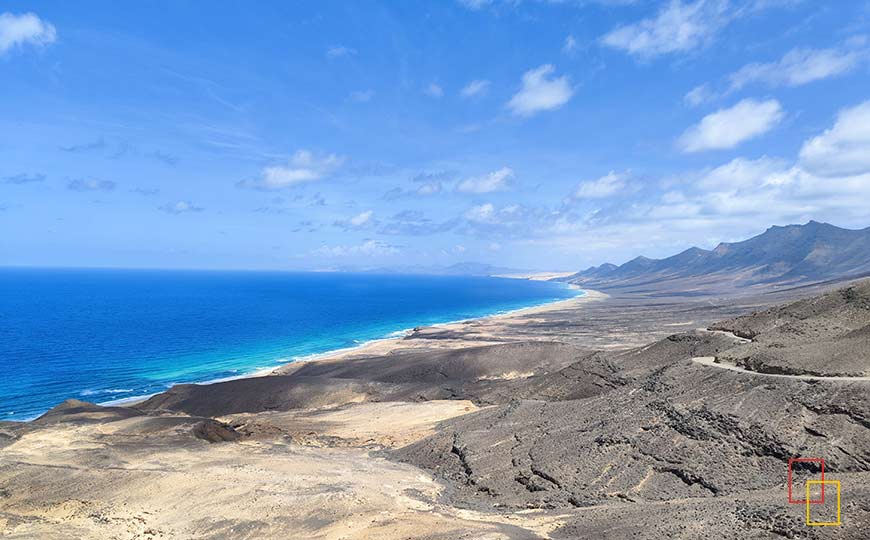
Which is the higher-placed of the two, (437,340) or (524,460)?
(524,460)

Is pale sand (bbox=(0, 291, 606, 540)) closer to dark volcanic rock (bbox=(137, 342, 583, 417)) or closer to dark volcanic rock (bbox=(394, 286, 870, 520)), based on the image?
dark volcanic rock (bbox=(394, 286, 870, 520))

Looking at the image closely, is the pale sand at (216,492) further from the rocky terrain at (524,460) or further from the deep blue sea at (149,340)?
the deep blue sea at (149,340)

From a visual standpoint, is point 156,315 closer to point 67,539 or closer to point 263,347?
point 263,347

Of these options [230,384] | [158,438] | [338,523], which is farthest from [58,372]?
[338,523]

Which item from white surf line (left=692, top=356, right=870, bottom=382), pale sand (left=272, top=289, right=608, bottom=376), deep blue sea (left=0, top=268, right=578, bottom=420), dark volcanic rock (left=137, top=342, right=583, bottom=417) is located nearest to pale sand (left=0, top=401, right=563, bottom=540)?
white surf line (left=692, top=356, right=870, bottom=382)

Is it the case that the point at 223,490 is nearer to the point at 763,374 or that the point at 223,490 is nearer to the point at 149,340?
the point at 763,374

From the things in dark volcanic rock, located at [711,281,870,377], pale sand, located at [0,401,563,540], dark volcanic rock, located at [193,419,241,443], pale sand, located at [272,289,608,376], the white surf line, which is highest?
dark volcanic rock, located at [711,281,870,377]

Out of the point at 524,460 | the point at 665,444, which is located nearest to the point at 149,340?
the point at 524,460

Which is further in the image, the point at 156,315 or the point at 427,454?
the point at 156,315
